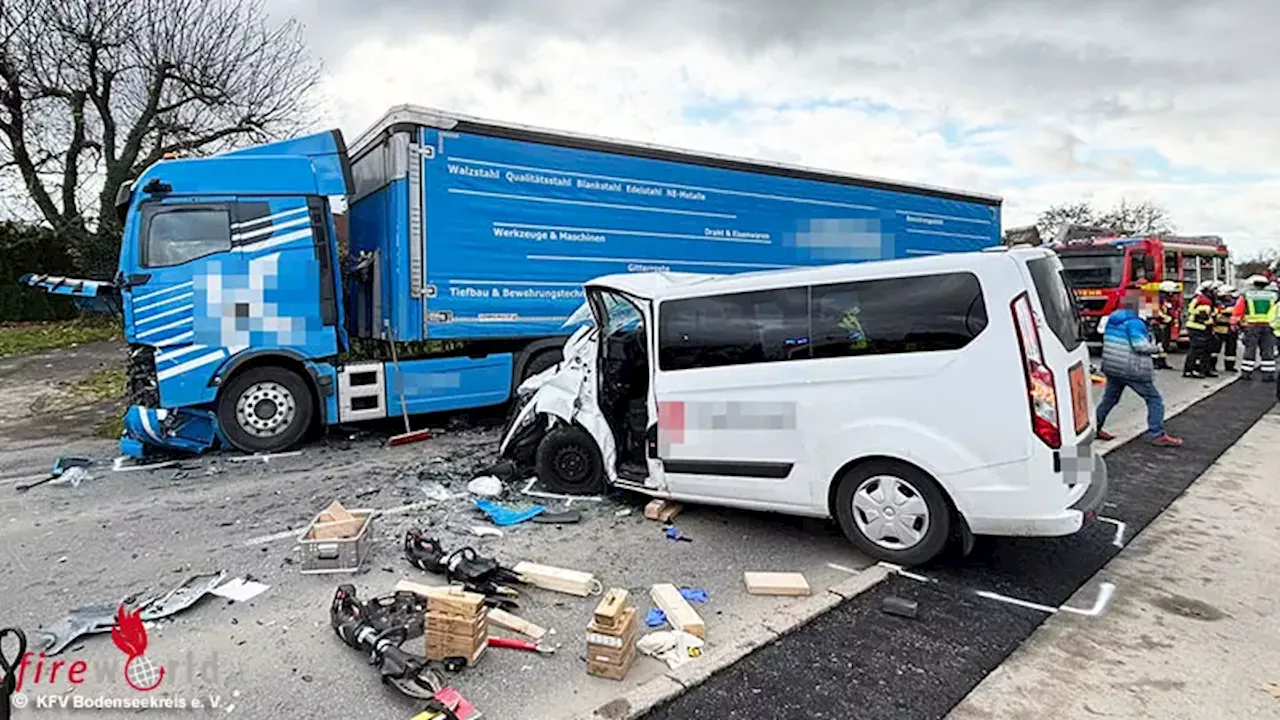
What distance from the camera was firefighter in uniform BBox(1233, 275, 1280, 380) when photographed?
43.0 feet

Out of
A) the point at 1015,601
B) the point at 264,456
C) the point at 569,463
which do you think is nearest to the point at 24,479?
the point at 264,456

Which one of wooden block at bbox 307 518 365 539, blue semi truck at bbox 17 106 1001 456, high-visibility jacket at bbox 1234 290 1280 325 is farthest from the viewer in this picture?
high-visibility jacket at bbox 1234 290 1280 325

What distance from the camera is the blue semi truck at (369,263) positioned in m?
6.93

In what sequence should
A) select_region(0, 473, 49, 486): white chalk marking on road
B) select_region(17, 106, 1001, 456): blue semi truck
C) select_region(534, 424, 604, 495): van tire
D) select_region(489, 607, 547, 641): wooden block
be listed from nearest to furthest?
select_region(489, 607, 547, 641): wooden block < select_region(534, 424, 604, 495): van tire < select_region(0, 473, 49, 486): white chalk marking on road < select_region(17, 106, 1001, 456): blue semi truck

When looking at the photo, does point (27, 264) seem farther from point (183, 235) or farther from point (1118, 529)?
point (1118, 529)

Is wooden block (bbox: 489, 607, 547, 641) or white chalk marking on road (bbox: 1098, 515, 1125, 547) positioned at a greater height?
white chalk marking on road (bbox: 1098, 515, 1125, 547)

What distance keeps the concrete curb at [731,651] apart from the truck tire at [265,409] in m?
5.57

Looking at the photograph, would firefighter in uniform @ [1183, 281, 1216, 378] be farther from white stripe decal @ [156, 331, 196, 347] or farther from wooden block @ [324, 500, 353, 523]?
white stripe decal @ [156, 331, 196, 347]

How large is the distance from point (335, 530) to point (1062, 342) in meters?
4.18

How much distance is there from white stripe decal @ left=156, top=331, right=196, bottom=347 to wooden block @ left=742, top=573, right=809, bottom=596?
221 inches

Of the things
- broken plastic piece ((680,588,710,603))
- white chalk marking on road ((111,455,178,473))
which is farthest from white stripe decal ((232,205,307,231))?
broken plastic piece ((680,588,710,603))

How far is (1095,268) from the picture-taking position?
15.2 meters


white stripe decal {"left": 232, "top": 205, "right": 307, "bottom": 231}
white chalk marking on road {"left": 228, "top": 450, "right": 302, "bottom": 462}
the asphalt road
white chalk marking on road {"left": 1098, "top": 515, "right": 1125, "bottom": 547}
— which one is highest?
white stripe decal {"left": 232, "top": 205, "right": 307, "bottom": 231}

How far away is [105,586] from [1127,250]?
1673cm
